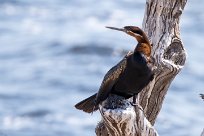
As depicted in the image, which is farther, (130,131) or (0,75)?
(0,75)

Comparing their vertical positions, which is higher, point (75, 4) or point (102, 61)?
point (75, 4)

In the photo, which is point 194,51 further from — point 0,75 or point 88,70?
point 0,75

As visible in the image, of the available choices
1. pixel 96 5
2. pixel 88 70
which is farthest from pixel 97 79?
pixel 96 5

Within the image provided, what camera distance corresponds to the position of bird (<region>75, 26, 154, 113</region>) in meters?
4.99

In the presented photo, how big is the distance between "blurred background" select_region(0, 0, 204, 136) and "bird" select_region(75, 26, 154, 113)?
5.01 meters

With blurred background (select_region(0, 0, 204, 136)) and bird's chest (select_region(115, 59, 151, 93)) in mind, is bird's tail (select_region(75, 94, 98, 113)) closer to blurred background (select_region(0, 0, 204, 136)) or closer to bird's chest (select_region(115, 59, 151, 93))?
bird's chest (select_region(115, 59, 151, 93))

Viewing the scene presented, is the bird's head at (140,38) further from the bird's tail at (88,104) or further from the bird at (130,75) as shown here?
the bird's tail at (88,104)

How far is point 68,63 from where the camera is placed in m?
12.0

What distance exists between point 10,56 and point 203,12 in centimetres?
289

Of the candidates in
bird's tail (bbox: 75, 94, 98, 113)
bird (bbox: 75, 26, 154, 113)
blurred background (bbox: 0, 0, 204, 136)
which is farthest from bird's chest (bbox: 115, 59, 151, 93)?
blurred background (bbox: 0, 0, 204, 136)

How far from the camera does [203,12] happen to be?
1361cm

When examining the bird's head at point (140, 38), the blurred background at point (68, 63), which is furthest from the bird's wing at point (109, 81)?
the blurred background at point (68, 63)

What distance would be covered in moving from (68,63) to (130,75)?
272 inches

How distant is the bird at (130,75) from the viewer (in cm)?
499
